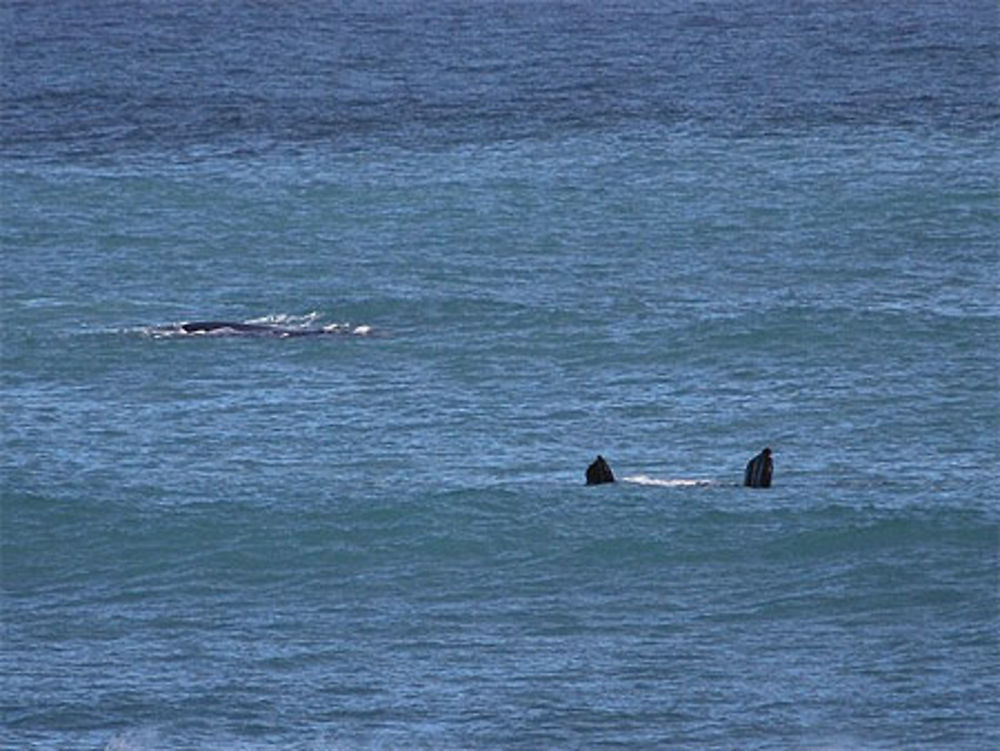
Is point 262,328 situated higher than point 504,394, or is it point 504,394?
point 262,328

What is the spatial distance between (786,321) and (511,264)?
11.3m

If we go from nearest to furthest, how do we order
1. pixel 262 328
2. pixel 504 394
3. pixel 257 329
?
pixel 504 394 < pixel 257 329 < pixel 262 328

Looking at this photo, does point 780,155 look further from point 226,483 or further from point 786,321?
point 226,483

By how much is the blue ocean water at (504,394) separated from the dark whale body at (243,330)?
719 mm

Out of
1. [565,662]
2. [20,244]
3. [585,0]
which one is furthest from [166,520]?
[585,0]

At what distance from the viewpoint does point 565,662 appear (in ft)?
167

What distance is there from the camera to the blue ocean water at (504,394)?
50.1 m

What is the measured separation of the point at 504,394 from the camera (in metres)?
71.1

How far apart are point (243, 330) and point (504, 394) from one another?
9290 millimetres

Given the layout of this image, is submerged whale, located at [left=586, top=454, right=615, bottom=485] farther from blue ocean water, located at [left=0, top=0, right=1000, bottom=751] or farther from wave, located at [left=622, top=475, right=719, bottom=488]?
wave, located at [left=622, top=475, right=719, bottom=488]

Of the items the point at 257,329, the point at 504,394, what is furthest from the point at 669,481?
the point at 257,329

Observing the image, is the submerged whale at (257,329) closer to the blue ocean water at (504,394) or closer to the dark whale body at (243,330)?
the dark whale body at (243,330)

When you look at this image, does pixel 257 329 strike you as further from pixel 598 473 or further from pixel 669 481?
pixel 669 481

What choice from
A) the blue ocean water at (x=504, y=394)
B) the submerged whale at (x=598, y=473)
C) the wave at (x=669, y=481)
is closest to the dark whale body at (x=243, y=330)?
the blue ocean water at (x=504, y=394)
